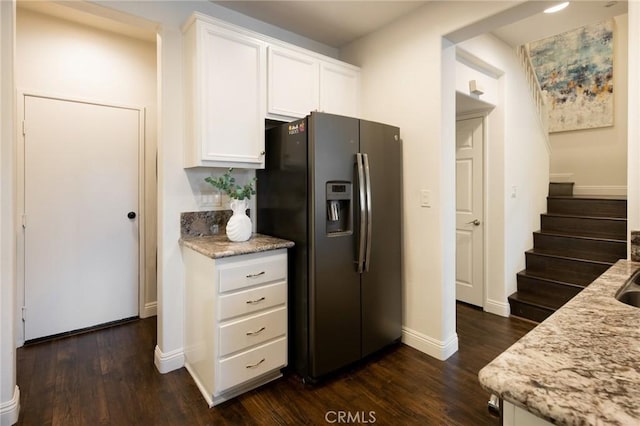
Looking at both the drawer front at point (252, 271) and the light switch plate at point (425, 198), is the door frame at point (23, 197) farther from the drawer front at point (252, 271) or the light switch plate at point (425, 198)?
the light switch plate at point (425, 198)

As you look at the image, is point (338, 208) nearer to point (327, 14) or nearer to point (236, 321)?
point (236, 321)

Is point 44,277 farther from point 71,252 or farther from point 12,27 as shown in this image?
point 12,27

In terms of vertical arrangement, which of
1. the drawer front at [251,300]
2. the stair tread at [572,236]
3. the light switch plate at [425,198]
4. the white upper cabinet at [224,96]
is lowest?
the drawer front at [251,300]

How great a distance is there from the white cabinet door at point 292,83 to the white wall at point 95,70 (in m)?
1.52

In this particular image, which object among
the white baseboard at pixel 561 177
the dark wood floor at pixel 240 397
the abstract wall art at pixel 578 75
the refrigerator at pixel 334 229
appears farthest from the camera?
the white baseboard at pixel 561 177

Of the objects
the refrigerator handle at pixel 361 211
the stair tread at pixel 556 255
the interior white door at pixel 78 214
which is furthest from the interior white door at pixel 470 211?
the interior white door at pixel 78 214

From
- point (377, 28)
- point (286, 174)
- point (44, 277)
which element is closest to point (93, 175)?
point (44, 277)

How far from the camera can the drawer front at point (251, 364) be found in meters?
1.89

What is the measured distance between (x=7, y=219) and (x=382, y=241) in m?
2.30

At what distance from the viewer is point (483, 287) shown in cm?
343

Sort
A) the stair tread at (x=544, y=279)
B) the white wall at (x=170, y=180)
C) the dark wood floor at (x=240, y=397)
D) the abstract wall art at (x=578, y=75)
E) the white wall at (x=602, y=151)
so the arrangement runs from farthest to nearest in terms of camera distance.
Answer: the abstract wall art at (x=578, y=75), the white wall at (x=602, y=151), the stair tread at (x=544, y=279), the white wall at (x=170, y=180), the dark wood floor at (x=240, y=397)

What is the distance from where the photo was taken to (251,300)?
1.99m

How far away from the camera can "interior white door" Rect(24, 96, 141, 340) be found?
2.67 m

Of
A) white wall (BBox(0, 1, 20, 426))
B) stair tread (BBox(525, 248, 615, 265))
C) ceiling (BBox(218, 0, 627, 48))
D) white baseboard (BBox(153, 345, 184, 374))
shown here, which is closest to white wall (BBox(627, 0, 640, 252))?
ceiling (BBox(218, 0, 627, 48))
